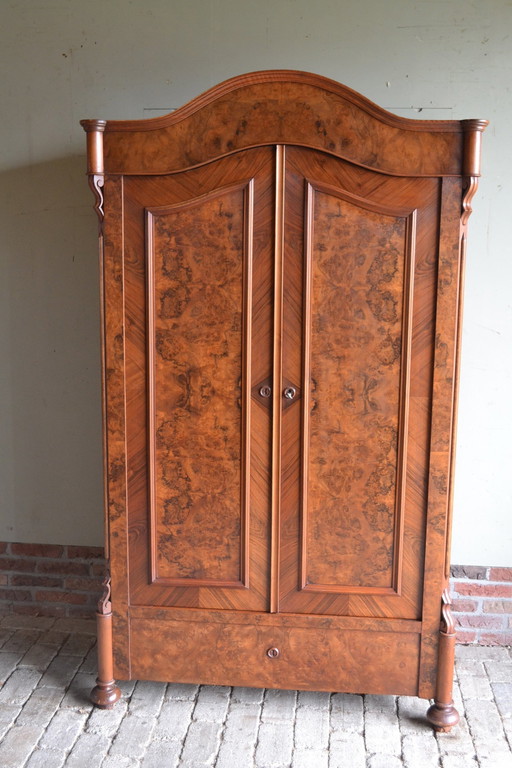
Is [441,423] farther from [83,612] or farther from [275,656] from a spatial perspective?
[83,612]

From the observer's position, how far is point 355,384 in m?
2.39

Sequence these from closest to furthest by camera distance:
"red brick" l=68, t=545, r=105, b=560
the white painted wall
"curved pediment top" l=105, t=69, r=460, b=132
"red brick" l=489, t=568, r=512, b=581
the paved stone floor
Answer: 1. "curved pediment top" l=105, t=69, r=460, b=132
2. the paved stone floor
3. the white painted wall
4. "red brick" l=489, t=568, r=512, b=581
5. "red brick" l=68, t=545, r=105, b=560

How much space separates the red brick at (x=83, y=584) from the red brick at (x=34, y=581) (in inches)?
1.7

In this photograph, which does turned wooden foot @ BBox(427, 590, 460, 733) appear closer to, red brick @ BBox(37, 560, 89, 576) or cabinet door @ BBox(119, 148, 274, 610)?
cabinet door @ BBox(119, 148, 274, 610)

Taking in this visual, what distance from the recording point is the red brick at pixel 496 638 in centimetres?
304

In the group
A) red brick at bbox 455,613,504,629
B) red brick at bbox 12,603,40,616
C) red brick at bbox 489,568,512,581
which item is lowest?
red brick at bbox 12,603,40,616

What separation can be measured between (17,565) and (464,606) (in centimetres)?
192

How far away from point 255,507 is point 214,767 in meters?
0.81

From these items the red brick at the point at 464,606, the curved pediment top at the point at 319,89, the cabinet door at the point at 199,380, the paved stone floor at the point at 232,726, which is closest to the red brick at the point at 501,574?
the red brick at the point at 464,606

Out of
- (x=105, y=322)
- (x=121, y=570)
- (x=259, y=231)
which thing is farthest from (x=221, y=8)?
(x=121, y=570)

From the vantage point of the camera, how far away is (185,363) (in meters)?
2.43

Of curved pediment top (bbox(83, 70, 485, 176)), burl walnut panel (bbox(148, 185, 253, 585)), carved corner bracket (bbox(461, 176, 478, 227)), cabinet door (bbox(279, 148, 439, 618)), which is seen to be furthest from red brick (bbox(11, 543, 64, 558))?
carved corner bracket (bbox(461, 176, 478, 227))

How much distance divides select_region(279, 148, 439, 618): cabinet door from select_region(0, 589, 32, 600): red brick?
1.33 metres

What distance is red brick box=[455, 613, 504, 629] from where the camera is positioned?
3037mm
